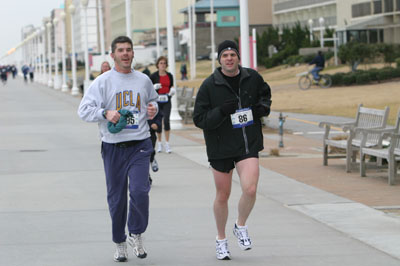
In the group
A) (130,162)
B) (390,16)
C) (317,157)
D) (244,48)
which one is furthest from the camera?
(390,16)

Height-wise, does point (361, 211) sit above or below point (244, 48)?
below

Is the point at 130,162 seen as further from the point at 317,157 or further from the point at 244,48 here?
the point at 244,48

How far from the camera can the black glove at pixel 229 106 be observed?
7281 millimetres

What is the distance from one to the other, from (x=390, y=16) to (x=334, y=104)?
A: 3997 cm

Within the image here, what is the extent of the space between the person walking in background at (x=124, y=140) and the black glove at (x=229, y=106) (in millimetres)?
605

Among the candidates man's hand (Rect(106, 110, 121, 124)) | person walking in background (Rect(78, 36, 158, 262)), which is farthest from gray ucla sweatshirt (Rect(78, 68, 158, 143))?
man's hand (Rect(106, 110, 121, 124))

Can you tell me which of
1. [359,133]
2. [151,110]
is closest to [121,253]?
[151,110]

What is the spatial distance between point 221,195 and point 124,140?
92cm

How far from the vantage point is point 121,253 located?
7.53 meters

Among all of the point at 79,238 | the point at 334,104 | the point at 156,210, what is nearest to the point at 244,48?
the point at 156,210

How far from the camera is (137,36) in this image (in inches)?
6978

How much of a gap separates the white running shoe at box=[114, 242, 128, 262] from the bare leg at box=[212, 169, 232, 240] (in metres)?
0.77

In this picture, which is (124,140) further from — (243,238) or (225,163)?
(243,238)

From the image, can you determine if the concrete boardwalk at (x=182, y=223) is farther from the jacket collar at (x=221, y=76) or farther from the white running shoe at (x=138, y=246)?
the jacket collar at (x=221, y=76)
